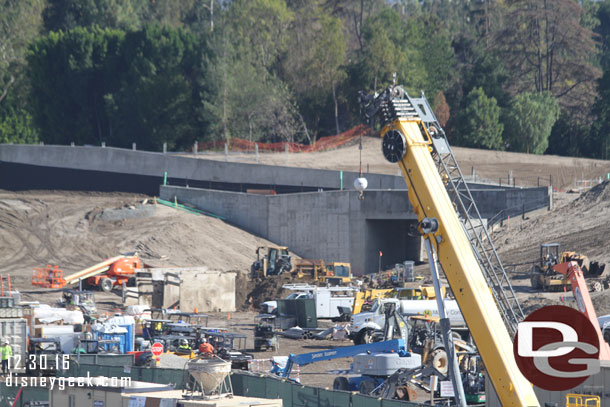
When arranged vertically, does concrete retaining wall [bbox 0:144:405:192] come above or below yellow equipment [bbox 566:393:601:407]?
above

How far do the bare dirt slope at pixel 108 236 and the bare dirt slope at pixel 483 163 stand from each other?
1348 cm

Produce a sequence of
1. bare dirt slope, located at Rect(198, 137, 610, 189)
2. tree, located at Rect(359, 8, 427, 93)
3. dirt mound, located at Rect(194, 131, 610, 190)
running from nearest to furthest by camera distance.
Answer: dirt mound, located at Rect(194, 131, 610, 190), bare dirt slope, located at Rect(198, 137, 610, 189), tree, located at Rect(359, 8, 427, 93)

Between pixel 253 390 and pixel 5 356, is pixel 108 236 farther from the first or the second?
pixel 253 390

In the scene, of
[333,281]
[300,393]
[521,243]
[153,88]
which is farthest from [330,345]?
[153,88]

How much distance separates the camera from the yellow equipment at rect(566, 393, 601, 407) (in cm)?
1883

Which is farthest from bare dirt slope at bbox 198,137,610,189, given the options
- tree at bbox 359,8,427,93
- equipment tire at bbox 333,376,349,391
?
equipment tire at bbox 333,376,349,391

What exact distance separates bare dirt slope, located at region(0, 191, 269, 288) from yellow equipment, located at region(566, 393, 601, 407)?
138 feet

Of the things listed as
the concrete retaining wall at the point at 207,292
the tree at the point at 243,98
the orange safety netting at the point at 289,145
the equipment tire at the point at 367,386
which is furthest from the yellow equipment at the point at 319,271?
the tree at the point at 243,98

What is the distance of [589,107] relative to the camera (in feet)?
316

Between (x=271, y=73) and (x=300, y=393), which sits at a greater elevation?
(x=271, y=73)

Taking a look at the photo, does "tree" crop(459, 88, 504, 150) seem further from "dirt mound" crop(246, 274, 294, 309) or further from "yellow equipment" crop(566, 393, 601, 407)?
"yellow equipment" crop(566, 393, 601, 407)

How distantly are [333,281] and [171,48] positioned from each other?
5143 cm

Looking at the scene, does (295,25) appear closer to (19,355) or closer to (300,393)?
(19,355)

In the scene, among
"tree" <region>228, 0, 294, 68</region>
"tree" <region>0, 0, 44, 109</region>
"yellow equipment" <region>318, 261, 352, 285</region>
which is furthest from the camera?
"tree" <region>0, 0, 44, 109</region>
